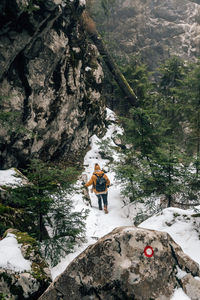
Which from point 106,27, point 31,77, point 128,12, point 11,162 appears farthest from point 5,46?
point 128,12

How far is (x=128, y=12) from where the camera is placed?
141ft

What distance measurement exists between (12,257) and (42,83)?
407 inches

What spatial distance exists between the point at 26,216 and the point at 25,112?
6.99 metres

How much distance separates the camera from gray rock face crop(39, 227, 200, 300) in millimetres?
2885

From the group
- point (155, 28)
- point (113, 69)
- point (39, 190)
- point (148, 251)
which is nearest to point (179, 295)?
point (148, 251)

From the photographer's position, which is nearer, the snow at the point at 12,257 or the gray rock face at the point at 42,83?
the snow at the point at 12,257

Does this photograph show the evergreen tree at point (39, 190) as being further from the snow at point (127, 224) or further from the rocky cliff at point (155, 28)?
the rocky cliff at point (155, 28)

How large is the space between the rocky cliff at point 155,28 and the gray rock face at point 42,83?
88.1ft

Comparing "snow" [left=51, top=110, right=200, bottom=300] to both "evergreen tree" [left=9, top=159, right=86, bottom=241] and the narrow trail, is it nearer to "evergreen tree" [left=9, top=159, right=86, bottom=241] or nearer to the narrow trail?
the narrow trail

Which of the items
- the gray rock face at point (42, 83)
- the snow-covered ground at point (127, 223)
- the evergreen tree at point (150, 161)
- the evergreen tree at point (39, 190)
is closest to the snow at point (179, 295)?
the snow-covered ground at point (127, 223)

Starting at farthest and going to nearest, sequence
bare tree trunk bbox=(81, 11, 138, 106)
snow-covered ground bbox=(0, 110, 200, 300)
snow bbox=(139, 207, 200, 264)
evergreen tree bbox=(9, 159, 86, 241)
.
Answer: bare tree trunk bbox=(81, 11, 138, 106) < snow bbox=(139, 207, 200, 264) < evergreen tree bbox=(9, 159, 86, 241) < snow-covered ground bbox=(0, 110, 200, 300)

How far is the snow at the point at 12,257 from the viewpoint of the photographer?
11.3 ft

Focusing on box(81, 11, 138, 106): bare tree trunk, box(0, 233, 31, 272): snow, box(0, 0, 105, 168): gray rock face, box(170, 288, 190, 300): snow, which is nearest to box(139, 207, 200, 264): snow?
box(170, 288, 190, 300): snow

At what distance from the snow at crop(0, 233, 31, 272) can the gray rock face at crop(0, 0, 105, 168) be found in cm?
445
